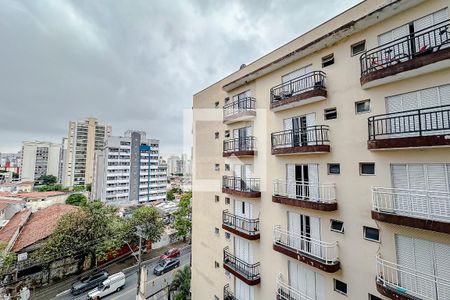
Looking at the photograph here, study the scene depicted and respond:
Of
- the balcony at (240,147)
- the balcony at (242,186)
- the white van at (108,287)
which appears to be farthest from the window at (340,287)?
the white van at (108,287)

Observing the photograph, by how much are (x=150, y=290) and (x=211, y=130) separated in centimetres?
2054

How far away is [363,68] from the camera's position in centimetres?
702

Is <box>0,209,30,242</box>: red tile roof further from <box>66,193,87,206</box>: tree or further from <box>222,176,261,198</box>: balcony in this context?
<box>222,176,261,198</box>: balcony

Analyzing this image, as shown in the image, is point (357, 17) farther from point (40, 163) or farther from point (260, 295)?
point (40, 163)

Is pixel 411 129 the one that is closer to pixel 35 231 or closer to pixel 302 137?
pixel 302 137

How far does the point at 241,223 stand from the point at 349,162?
6.48 metres

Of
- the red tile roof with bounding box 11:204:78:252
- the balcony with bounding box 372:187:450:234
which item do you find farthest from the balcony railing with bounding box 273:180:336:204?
the red tile roof with bounding box 11:204:78:252

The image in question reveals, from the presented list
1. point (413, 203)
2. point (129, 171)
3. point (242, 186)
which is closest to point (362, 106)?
point (413, 203)

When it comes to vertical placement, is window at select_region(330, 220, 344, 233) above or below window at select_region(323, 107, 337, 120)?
below

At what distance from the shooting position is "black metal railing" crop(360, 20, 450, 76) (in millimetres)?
5543

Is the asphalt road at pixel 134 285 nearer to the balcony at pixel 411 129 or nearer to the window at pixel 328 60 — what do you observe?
the balcony at pixel 411 129

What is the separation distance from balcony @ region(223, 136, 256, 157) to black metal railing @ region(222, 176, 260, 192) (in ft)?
4.60

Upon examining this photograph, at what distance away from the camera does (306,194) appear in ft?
28.1

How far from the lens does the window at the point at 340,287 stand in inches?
289
